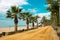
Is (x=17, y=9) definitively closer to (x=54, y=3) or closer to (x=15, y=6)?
(x=15, y=6)

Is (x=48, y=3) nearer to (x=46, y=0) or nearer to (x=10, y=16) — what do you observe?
(x=46, y=0)

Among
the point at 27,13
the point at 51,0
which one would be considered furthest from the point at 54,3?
the point at 27,13

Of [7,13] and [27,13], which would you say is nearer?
[7,13]

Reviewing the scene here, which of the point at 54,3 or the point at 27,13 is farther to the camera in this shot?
the point at 27,13

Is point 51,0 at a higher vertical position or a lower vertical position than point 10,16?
higher

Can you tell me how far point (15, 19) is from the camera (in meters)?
53.3

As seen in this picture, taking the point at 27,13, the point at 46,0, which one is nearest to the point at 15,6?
the point at 46,0

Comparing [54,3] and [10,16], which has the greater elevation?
[54,3]

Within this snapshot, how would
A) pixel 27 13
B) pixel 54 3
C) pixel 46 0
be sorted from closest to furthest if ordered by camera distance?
pixel 54 3 < pixel 46 0 < pixel 27 13

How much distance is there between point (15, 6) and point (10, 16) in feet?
10.6

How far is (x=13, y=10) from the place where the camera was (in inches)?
2040

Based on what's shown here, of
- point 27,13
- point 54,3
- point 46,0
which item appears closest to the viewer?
point 54,3

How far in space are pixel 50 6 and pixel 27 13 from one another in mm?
26164

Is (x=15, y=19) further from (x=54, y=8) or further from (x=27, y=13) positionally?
(x=27, y=13)
